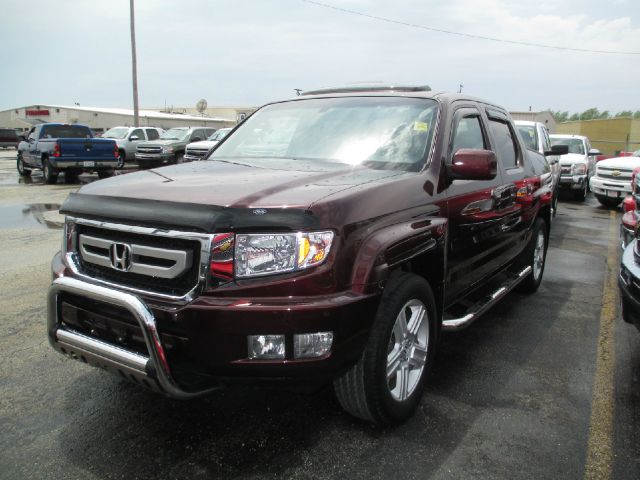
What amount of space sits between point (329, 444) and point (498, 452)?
84cm

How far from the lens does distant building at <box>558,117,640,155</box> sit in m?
37.2

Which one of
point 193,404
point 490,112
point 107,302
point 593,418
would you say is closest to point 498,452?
point 593,418

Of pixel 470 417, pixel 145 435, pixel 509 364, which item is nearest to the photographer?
pixel 145 435

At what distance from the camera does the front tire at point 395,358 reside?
2.62 m

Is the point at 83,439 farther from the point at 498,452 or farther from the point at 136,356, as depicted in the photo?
the point at 498,452

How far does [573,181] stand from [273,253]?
45.0ft

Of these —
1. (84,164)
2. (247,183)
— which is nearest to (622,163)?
(247,183)

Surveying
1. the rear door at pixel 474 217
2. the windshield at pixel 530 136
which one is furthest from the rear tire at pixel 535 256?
the windshield at pixel 530 136

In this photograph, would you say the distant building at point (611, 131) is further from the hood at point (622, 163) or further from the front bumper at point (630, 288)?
the front bumper at point (630, 288)

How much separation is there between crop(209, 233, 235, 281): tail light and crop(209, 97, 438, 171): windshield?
1241mm

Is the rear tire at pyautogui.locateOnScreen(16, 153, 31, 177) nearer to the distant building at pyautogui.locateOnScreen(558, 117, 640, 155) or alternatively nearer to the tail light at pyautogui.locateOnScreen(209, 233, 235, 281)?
the tail light at pyautogui.locateOnScreen(209, 233, 235, 281)

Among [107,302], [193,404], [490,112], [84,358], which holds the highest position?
[490,112]

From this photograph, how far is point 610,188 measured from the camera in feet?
41.3

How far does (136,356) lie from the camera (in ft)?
7.89
